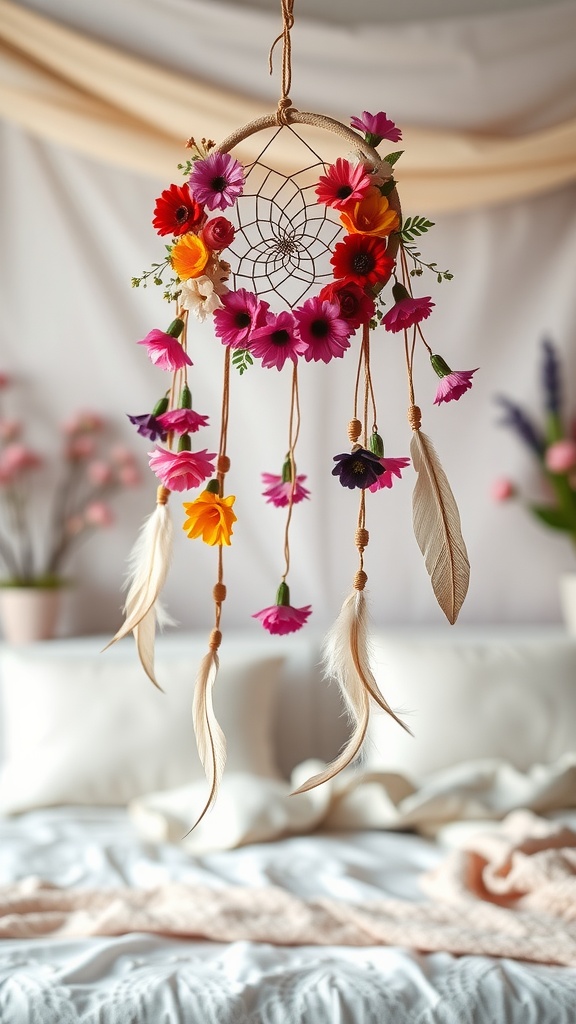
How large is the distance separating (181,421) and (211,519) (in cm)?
12

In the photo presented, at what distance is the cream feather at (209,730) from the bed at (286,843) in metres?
0.20

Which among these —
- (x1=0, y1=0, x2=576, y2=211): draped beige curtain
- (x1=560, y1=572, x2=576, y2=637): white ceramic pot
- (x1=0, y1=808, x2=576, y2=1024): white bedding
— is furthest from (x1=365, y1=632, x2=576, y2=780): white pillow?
(x1=0, y1=0, x2=576, y2=211): draped beige curtain

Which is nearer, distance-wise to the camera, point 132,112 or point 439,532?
point 439,532

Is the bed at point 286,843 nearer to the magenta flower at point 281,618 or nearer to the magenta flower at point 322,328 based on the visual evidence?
the magenta flower at point 281,618

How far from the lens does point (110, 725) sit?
7.60 feet

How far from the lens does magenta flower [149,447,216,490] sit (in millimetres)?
1036

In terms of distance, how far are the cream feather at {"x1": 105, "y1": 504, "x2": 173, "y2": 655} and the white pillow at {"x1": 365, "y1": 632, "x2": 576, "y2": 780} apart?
1309 millimetres

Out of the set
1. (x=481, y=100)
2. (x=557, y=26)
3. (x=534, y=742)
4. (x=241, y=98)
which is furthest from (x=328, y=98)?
(x=534, y=742)

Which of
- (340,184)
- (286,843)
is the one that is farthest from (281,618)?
(286,843)

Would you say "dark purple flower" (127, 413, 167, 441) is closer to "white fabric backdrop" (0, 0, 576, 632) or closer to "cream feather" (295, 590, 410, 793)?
"cream feather" (295, 590, 410, 793)

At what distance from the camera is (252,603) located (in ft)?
9.21

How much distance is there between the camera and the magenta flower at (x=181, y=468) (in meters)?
1.04

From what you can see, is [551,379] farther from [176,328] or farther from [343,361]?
[176,328]

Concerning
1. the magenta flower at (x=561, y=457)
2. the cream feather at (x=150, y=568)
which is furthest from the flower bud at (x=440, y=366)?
the magenta flower at (x=561, y=457)
